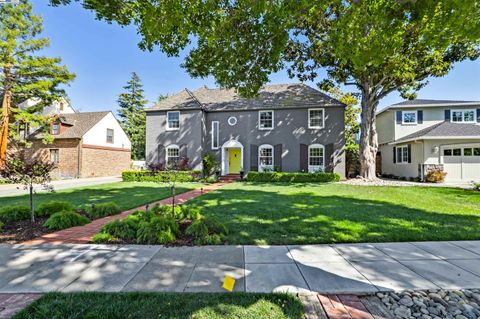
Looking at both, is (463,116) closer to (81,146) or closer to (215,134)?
(215,134)

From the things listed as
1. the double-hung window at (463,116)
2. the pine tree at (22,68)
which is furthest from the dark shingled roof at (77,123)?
the double-hung window at (463,116)

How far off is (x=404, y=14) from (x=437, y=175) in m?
15.6

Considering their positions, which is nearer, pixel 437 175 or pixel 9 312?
pixel 9 312

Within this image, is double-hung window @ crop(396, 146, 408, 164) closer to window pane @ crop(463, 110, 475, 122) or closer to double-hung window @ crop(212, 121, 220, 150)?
window pane @ crop(463, 110, 475, 122)

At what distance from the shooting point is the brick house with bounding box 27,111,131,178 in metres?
20.6

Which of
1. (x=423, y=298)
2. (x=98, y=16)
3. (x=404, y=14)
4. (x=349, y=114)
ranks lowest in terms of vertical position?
(x=423, y=298)

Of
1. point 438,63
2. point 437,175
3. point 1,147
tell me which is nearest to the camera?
point 438,63

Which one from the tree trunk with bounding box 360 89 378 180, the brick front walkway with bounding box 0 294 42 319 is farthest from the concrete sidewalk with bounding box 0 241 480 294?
the tree trunk with bounding box 360 89 378 180

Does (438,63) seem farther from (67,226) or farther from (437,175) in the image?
(67,226)

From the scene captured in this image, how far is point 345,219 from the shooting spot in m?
6.00

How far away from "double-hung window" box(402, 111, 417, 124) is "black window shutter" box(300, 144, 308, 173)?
29.3 ft

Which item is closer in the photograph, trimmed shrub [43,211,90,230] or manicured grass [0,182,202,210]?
trimmed shrub [43,211,90,230]

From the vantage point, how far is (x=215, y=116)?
62.0ft

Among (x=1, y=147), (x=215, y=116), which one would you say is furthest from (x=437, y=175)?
(x=1, y=147)
